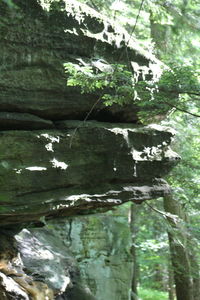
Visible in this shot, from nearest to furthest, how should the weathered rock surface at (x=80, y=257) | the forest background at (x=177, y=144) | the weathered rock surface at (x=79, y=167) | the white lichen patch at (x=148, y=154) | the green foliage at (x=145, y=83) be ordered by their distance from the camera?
the green foliage at (x=145, y=83) < the weathered rock surface at (x=79, y=167) < the white lichen patch at (x=148, y=154) < the forest background at (x=177, y=144) < the weathered rock surface at (x=80, y=257)

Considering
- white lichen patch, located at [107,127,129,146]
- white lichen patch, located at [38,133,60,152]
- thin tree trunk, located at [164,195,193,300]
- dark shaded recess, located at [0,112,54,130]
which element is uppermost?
white lichen patch, located at [107,127,129,146]

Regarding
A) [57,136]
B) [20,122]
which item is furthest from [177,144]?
[20,122]

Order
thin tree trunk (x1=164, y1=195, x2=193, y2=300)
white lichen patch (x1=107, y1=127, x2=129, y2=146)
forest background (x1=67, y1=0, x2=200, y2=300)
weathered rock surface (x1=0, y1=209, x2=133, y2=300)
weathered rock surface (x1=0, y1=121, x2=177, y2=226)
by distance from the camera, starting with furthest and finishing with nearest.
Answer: thin tree trunk (x1=164, y1=195, x2=193, y2=300)
weathered rock surface (x1=0, y1=209, x2=133, y2=300)
forest background (x1=67, y1=0, x2=200, y2=300)
white lichen patch (x1=107, y1=127, x2=129, y2=146)
weathered rock surface (x1=0, y1=121, x2=177, y2=226)

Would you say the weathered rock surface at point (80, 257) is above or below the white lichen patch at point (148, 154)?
below

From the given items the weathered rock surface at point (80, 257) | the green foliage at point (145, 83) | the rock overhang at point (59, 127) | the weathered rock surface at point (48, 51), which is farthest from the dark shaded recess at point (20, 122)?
the weathered rock surface at point (80, 257)

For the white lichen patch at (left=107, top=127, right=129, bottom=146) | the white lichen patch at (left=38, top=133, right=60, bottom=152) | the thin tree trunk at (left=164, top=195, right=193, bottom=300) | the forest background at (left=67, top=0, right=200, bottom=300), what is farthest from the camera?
the thin tree trunk at (left=164, top=195, right=193, bottom=300)

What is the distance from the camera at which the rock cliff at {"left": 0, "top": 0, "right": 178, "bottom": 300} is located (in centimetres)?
537

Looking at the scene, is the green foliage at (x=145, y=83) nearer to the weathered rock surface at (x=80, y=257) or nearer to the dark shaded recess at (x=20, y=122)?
the dark shaded recess at (x=20, y=122)

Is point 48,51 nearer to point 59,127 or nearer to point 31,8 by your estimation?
point 31,8

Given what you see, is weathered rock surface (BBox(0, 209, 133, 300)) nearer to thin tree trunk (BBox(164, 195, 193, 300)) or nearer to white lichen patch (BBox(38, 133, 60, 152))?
thin tree trunk (BBox(164, 195, 193, 300))


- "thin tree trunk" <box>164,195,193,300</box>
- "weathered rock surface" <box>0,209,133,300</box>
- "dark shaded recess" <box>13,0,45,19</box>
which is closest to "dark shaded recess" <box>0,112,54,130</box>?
"dark shaded recess" <box>13,0,45,19</box>

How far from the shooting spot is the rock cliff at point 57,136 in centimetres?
537

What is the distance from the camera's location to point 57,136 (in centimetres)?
569

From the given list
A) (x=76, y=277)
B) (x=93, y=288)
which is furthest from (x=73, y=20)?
(x=93, y=288)
